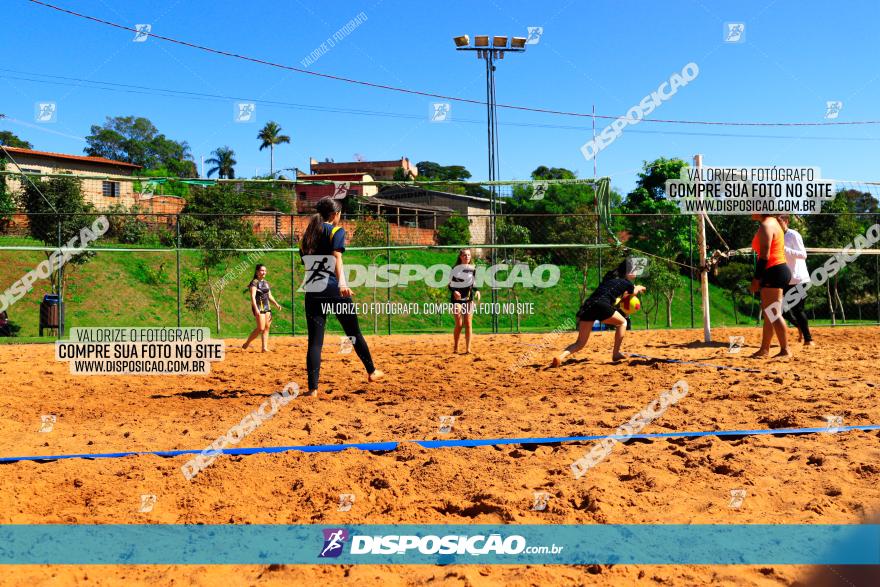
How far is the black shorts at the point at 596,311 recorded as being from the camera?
876 cm

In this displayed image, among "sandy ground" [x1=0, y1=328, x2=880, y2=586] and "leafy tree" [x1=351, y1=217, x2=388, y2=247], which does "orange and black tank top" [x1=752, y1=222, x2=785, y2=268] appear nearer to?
"sandy ground" [x1=0, y1=328, x2=880, y2=586]

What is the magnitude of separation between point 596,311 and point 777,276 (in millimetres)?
2407

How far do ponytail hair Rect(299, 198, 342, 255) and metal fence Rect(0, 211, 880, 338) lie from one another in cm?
958

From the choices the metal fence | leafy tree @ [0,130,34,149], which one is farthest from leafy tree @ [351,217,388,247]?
leafy tree @ [0,130,34,149]

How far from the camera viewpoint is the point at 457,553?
3.08 meters

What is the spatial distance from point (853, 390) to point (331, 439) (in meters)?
5.22

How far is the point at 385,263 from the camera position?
76.8ft

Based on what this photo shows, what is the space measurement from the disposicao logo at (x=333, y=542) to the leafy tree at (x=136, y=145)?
3261 inches

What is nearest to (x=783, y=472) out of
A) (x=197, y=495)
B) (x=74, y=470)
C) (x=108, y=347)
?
(x=197, y=495)

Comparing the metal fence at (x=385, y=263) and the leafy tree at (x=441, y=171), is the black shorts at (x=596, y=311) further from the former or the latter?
the leafy tree at (x=441, y=171)

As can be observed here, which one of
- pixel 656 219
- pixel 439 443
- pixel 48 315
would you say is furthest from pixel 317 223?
pixel 656 219

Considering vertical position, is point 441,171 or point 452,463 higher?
point 441,171

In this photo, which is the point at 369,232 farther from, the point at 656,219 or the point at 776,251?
the point at 656,219

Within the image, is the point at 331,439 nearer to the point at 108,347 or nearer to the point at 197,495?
the point at 197,495
